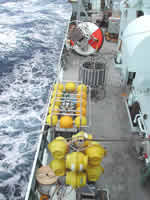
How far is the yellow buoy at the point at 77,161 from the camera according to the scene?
2551mm

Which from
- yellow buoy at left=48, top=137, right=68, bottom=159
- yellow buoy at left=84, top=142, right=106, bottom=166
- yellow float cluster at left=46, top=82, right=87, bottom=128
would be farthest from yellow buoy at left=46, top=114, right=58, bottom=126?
yellow buoy at left=84, top=142, right=106, bottom=166

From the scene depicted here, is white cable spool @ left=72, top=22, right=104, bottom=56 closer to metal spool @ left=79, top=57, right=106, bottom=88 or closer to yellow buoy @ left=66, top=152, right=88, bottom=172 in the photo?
metal spool @ left=79, top=57, right=106, bottom=88

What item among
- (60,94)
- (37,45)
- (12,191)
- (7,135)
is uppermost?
(37,45)

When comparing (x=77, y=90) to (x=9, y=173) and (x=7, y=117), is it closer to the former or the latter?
(x=7, y=117)

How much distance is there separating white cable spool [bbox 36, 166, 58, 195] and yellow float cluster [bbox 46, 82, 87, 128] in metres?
0.80

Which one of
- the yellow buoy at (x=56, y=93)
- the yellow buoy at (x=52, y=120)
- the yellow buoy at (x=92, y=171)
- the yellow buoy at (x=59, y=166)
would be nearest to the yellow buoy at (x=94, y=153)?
the yellow buoy at (x=92, y=171)

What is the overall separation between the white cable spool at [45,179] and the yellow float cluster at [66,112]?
2.63ft

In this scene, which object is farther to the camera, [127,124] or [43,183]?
[127,124]

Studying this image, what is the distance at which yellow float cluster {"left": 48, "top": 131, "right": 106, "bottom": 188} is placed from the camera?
8.48ft

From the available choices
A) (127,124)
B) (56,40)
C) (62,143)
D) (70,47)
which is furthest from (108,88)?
(62,143)

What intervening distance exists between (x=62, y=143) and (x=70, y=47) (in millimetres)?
8212

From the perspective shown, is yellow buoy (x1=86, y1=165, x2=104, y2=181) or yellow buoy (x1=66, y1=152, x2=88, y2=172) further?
yellow buoy (x1=86, y1=165, x2=104, y2=181)

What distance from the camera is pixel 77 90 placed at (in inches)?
180

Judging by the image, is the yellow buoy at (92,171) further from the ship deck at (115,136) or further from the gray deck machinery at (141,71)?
the ship deck at (115,136)
